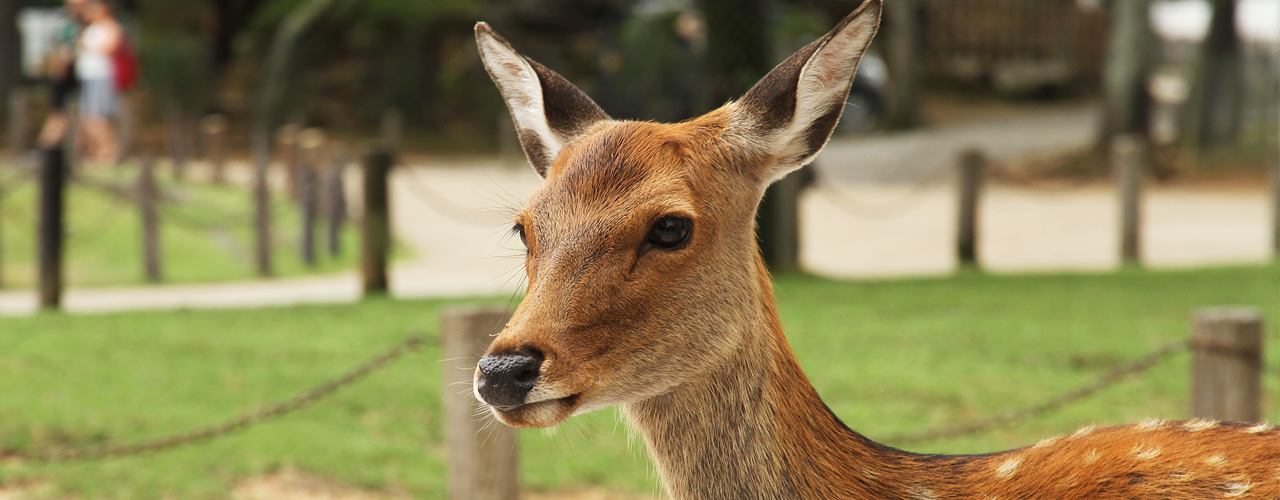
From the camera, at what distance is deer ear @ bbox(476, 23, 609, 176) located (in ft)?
7.44

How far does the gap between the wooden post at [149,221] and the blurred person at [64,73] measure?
11.3 ft

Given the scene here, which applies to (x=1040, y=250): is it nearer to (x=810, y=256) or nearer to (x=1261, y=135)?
(x=810, y=256)

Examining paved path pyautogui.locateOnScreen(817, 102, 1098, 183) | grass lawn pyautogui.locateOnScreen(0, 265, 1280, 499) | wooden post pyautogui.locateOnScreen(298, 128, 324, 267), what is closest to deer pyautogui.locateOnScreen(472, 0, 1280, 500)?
grass lawn pyautogui.locateOnScreen(0, 265, 1280, 499)

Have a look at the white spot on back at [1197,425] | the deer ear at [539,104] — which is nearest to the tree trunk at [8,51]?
the deer ear at [539,104]

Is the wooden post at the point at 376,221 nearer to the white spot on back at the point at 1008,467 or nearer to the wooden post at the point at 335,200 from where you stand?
the wooden post at the point at 335,200

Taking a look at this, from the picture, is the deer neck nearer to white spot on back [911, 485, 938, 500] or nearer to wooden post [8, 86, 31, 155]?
white spot on back [911, 485, 938, 500]

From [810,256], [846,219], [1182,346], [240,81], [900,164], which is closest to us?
[1182,346]

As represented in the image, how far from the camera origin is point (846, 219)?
55.0 feet

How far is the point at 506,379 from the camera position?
1.87m

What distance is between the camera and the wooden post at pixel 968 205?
11445mm

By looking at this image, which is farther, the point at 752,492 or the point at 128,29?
the point at 128,29

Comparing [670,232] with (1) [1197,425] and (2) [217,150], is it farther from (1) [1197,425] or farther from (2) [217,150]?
(2) [217,150]

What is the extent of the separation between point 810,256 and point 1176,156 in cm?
1166

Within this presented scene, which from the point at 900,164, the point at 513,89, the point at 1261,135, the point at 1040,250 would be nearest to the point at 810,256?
the point at 1040,250
